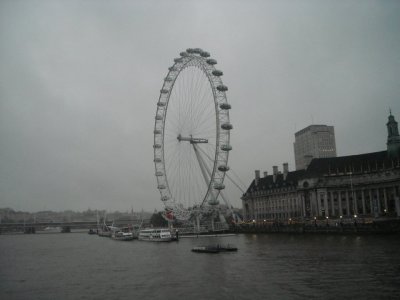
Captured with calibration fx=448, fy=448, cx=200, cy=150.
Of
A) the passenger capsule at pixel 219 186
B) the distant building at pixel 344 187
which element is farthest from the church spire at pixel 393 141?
the passenger capsule at pixel 219 186

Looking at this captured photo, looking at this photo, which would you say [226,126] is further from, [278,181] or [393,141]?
[278,181]

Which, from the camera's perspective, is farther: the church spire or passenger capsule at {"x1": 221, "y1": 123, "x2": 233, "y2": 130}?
the church spire

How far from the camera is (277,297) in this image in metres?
24.2

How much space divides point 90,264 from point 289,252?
66.5ft

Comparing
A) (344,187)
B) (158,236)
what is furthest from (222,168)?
(344,187)

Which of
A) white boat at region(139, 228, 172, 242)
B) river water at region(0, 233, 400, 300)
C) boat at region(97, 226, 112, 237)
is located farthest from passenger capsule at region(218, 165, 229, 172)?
boat at region(97, 226, 112, 237)

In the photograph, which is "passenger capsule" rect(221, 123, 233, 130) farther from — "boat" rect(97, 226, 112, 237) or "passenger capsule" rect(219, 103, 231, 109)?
"boat" rect(97, 226, 112, 237)

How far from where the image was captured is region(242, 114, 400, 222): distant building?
8662 cm

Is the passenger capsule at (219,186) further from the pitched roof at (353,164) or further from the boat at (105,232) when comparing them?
the boat at (105,232)

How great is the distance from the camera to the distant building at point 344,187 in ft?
284

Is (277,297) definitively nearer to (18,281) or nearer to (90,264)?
(18,281)

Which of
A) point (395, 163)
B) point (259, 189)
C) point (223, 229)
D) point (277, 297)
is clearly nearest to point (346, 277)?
point (277, 297)

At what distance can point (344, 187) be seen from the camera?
93.1 metres

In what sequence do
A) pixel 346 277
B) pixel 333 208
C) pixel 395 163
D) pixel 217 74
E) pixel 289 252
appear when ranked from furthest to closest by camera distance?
pixel 333 208
pixel 395 163
pixel 217 74
pixel 289 252
pixel 346 277
